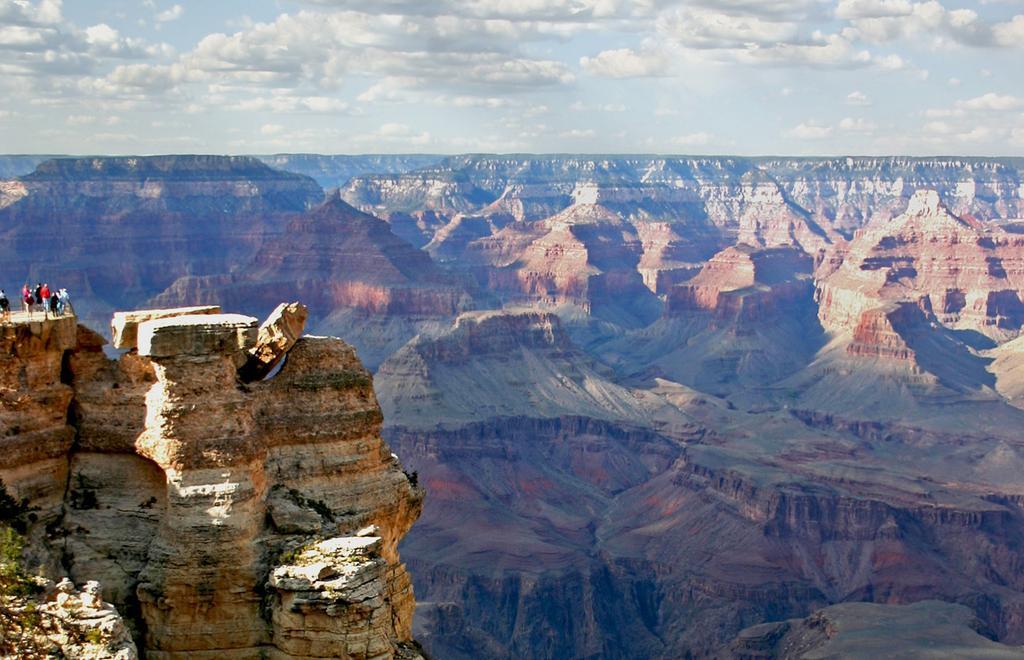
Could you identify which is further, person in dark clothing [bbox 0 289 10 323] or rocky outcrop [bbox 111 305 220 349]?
rocky outcrop [bbox 111 305 220 349]

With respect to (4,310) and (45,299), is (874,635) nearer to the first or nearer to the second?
(45,299)

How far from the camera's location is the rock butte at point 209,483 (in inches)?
1019

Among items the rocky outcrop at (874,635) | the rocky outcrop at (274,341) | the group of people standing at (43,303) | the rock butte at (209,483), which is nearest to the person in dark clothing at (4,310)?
the group of people standing at (43,303)

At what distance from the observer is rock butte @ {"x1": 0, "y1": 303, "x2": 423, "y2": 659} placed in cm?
2589

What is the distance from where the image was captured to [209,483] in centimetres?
2638

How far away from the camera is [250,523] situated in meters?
26.4

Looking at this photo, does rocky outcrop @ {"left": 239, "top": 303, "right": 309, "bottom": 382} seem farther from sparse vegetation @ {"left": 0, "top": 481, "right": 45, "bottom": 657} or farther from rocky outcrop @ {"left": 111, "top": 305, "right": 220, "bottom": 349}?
sparse vegetation @ {"left": 0, "top": 481, "right": 45, "bottom": 657}

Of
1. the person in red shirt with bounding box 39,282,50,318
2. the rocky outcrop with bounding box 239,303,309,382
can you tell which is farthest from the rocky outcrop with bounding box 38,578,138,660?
the rocky outcrop with bounding box 239,303,309,382

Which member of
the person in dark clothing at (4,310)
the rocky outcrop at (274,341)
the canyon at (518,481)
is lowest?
the canyon at (518,481)

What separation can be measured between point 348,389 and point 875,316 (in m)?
177

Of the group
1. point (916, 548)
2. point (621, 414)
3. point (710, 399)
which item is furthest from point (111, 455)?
point (710, 399)

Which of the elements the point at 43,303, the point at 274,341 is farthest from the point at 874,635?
the point at 43,303

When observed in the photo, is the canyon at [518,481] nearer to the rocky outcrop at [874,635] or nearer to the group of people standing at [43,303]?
the rocky outcrop at [874,635]

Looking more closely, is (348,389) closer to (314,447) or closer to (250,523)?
(314,447)
